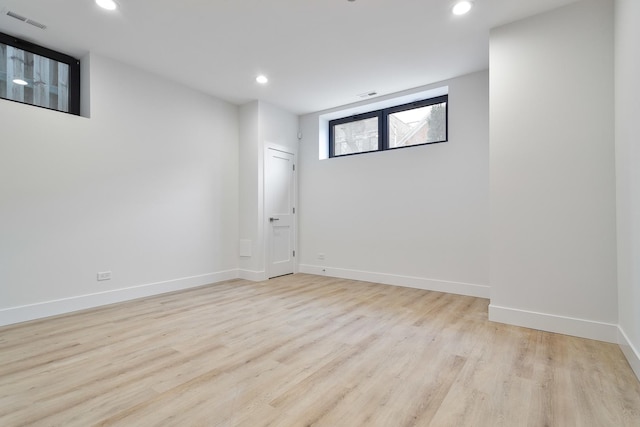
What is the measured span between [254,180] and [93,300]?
2.67 meters

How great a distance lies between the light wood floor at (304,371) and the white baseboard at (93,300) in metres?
0.18

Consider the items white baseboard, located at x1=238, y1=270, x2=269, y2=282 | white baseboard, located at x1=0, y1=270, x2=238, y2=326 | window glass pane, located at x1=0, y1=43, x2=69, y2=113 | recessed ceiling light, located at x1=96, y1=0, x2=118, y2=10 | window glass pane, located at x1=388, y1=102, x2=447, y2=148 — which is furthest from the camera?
white baseboard, located at x1=238, y1=270, x2=269, y2=282

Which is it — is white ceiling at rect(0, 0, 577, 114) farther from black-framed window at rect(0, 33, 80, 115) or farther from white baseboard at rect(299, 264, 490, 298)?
white baseboard at rect(299, 264, 490, 298)

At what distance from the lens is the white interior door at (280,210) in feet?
17.1

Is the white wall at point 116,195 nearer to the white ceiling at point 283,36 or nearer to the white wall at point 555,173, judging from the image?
the white ceiling at point 283,36

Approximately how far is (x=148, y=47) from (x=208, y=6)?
1.15m

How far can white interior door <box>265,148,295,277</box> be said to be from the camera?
5.20 m

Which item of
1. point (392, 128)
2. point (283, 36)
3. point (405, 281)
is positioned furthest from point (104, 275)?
point (392, 128)

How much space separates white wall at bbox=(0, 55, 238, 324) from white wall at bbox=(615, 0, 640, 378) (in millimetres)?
4708

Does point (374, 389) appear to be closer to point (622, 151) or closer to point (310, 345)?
point (310, 345)

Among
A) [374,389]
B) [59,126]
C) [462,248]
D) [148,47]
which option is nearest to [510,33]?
[462,248]

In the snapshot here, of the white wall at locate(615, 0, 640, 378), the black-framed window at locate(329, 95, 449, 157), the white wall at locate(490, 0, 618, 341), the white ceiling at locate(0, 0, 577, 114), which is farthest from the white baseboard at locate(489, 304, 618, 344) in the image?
the white ceiling at locate(0, 0, 577, 114)

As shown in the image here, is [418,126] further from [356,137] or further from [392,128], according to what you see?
[356,137]

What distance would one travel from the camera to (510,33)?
296cm
